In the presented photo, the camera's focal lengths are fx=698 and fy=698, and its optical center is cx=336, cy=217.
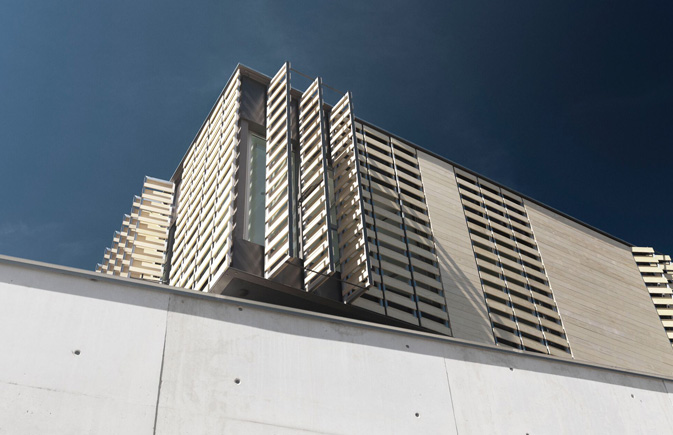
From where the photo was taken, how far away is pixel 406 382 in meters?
7.92

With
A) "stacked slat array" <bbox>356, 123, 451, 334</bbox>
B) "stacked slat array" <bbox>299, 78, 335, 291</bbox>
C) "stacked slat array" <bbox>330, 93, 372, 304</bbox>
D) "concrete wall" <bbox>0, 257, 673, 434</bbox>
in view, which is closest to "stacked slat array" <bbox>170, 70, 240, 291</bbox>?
"stacked slat array" <bbox>299, 78, 335, 291</bbox>

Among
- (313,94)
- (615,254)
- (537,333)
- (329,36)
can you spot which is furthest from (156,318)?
(329,36)

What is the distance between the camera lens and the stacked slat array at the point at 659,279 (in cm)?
2077

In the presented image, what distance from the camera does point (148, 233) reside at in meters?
19.0

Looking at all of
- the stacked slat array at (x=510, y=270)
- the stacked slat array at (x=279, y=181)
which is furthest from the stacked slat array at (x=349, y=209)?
the stacked slat array at (x=510, y=270)

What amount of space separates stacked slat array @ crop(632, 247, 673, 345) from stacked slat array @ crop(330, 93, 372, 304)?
11.5 m

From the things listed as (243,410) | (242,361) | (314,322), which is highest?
→ (314,322)

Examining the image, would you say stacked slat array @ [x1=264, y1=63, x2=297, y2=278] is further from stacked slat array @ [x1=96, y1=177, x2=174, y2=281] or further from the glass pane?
stacked slat array @ [x1=96, y1=177, x2=174, y2=281]

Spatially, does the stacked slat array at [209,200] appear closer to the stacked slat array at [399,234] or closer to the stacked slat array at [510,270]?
the stacked slat array at [399,234]

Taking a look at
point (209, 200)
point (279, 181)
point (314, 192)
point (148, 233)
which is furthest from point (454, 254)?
point (148, 233)

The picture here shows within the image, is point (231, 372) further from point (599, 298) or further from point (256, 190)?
point (599, 298)

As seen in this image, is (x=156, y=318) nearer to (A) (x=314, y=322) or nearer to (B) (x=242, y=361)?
(B) (x=242, y=361)

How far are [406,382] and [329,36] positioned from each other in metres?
21.6

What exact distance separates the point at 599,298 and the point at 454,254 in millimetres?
5566
